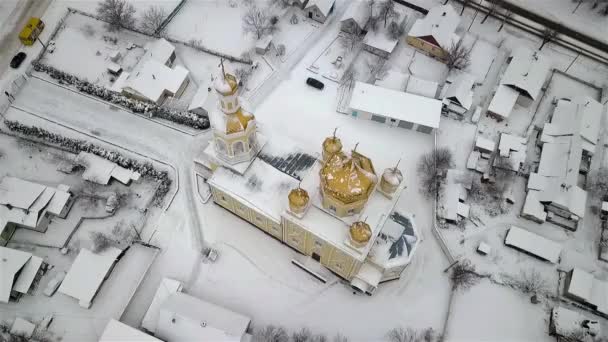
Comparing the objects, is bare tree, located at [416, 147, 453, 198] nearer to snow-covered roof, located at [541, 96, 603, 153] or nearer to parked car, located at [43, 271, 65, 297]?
snow-covered roof, located at [541, 96, 603, 153]

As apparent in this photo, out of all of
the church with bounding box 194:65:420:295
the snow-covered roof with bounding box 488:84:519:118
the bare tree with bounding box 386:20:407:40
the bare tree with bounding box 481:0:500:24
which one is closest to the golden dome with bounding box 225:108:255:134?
the church with bounding box 194:65:420:295

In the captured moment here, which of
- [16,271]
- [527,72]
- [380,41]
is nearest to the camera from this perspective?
[16,271]

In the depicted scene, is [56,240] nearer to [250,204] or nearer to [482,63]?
[250,204]

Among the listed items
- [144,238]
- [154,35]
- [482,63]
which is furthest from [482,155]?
[154,35]

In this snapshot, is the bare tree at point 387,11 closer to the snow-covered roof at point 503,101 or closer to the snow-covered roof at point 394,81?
the snow-covered roof at point 394,81

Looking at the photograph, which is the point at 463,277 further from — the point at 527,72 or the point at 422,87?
the point at 527,72

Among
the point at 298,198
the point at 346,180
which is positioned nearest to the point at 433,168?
the point at 346,180
